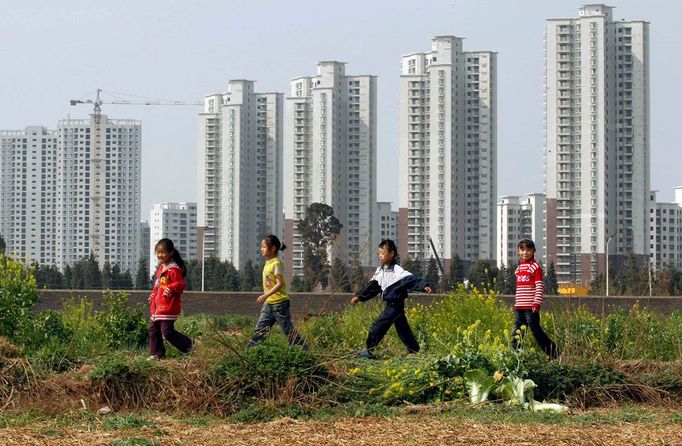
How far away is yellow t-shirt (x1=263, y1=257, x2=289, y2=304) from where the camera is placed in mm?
10477

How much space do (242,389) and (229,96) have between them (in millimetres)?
88761

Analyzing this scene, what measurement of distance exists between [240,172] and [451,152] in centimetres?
1826

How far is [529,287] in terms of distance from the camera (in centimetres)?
1075

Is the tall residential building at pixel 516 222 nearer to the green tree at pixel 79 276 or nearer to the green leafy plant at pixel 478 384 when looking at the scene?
the green tree at pixel 79 276

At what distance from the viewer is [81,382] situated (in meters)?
8.67

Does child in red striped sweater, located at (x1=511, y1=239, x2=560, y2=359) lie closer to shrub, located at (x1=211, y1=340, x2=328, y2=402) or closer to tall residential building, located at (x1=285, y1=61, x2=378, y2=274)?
shrub, located at (x1=211, y1=340, x2=328, y2=402)

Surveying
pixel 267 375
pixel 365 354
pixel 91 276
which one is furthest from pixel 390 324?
pixel 91 276

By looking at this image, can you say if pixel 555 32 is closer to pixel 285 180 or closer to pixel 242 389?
pixel 285 180

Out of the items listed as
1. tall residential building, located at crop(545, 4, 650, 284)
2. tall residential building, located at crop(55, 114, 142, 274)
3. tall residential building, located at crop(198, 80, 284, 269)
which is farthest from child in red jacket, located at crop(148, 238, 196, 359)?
tall residential building, located at crop(55, 114, 142, 274)

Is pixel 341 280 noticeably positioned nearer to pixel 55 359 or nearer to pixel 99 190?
pixel 55 359

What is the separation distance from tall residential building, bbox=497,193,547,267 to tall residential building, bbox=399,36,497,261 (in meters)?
Answer: 24.4

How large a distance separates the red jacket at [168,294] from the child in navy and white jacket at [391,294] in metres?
1.47

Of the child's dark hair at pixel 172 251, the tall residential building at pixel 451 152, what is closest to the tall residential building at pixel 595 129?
the tall residential building at pixel 451 152

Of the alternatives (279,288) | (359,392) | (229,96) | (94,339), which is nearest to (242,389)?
(359,392)
